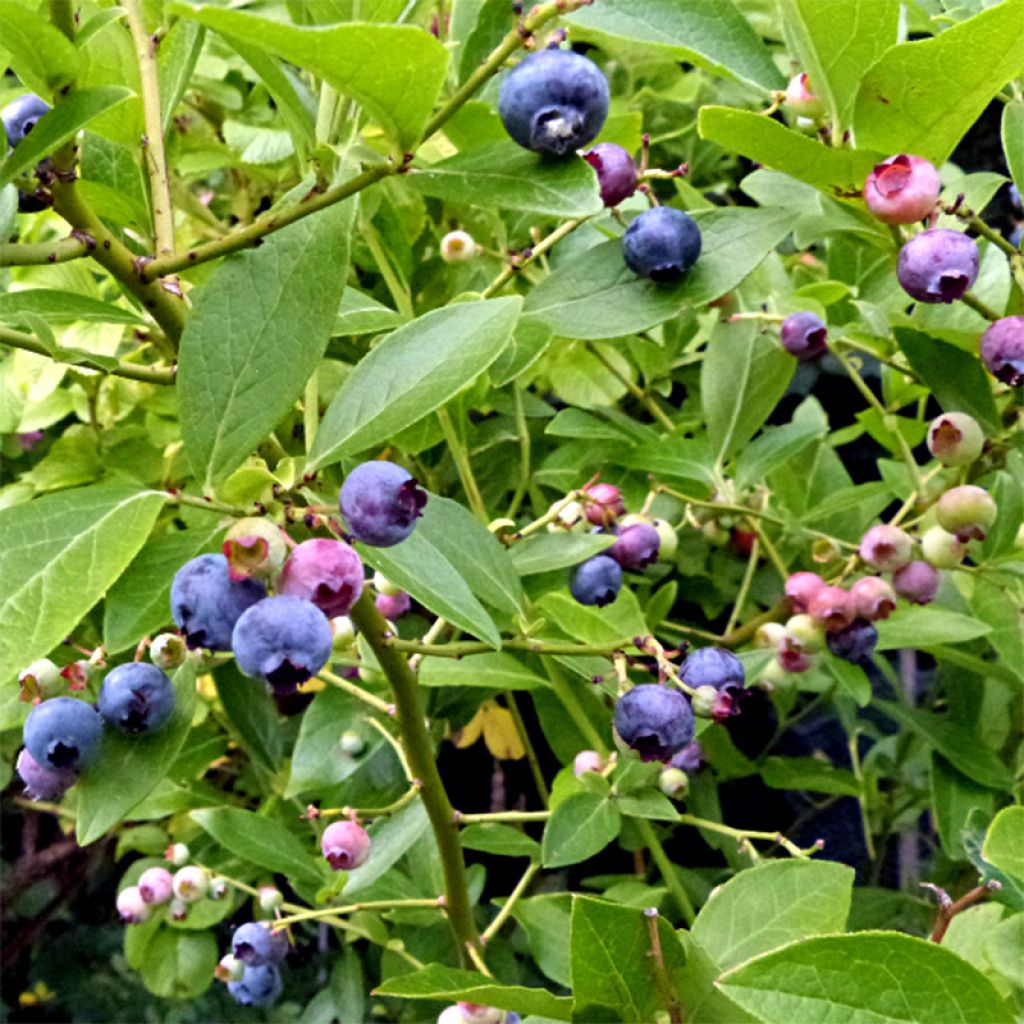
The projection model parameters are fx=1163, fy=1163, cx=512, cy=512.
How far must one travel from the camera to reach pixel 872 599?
2.80ft

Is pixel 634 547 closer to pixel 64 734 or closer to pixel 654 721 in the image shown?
pixel 654 721

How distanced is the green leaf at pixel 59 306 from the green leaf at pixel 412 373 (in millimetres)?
135

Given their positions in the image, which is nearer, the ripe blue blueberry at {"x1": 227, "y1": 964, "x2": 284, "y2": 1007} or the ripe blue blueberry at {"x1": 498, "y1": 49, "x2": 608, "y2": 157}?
the ripe blue blueberry at {"x1": 498, "y1": 49, "x2": 608, "y2": 157}

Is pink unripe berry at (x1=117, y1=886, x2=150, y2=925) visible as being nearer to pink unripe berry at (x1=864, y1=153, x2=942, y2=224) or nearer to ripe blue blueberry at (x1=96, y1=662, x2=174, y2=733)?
ripe blue blueberry at (x1=96, y1=662, x2=174, y2=733)

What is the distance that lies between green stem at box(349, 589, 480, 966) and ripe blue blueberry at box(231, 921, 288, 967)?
0.65ft

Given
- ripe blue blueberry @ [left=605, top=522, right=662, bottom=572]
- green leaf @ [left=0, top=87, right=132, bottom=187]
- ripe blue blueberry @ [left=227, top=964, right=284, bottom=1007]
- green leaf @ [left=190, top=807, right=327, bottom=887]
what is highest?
green leaf @ [left=0, top=87, right=132, bottom=187]

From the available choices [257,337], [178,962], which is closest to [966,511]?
[257,337]

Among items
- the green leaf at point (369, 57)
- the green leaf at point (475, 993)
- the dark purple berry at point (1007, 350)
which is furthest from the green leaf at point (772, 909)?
the green leaf at point (369, 57)

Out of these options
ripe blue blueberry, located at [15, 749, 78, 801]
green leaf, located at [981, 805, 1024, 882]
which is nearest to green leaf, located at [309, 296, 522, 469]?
ripe blue blueberry, located at [15, 749, 78, 801]

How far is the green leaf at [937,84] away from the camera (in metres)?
0.55

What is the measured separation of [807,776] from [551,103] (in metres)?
0.89

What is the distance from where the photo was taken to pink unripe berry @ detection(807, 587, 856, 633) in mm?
868

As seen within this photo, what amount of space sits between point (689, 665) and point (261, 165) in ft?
2.20

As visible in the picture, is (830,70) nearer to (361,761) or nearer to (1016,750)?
(361,761)
